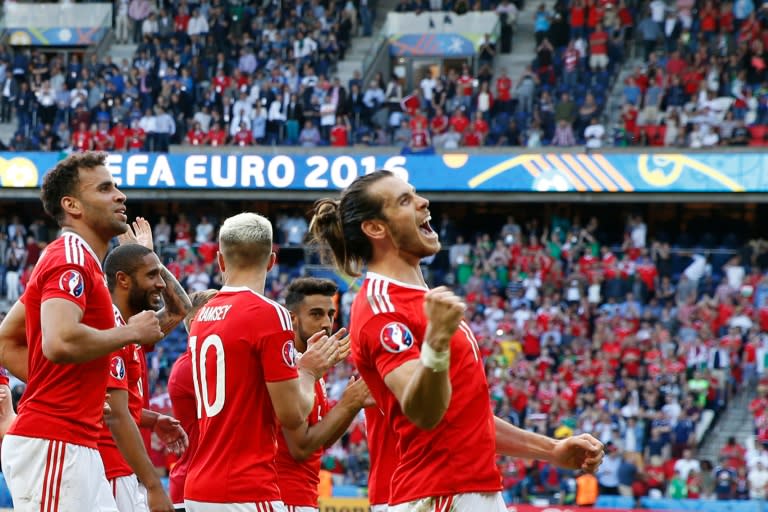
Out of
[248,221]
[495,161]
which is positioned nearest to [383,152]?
[495,161]

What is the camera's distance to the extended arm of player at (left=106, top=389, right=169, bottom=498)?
6259 millimetres

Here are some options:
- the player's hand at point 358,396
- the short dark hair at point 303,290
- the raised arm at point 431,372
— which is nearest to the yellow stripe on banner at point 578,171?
the short dark hair at point 303,290

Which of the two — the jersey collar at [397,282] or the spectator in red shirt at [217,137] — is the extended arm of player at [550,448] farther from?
the spectator in red shirt at [217,137]

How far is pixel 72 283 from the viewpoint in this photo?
5.76 m

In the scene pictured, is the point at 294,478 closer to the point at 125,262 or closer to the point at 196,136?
the point at 125,262

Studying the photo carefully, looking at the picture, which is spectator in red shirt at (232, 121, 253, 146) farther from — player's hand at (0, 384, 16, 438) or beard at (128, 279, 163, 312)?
player's hand at (0, 384, 16, 438)

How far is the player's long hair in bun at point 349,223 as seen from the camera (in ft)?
17.0

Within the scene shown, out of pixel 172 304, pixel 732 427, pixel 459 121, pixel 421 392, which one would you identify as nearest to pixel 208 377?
pixel 421 392

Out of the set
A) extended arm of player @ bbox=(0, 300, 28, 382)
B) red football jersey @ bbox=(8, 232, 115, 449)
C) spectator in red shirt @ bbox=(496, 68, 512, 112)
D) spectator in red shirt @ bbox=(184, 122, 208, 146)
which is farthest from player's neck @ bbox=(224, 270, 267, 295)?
spectator in red shirt @ bbox=(184, 122, 208, 146)

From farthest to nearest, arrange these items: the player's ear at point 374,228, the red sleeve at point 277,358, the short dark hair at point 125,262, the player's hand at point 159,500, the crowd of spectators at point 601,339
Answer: the crowd of spectators at point 601,339
the short dark hair at point 125,262
the player's hand at point 159,500
the red sleeve at point 277,358
the player's ear at point 374,228

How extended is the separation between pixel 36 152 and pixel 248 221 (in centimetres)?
2380

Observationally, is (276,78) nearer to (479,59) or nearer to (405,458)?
(479,59)

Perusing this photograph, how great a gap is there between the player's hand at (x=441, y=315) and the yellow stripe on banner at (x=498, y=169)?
869 inches

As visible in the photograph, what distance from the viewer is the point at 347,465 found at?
20.6 metres
